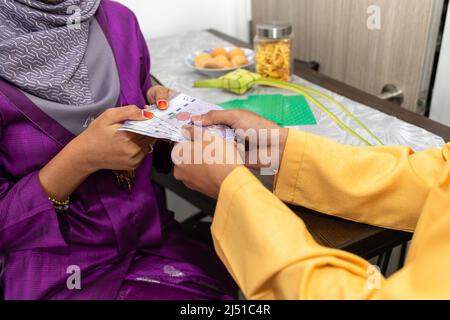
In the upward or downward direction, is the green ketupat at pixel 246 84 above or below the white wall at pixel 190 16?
below

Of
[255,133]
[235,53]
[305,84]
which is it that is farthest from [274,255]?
[235,53]

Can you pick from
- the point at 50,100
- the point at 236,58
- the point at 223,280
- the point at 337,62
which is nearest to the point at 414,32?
the point at 337,62

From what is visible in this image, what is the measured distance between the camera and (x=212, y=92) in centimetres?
117

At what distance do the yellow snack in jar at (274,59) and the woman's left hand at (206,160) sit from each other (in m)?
0.53

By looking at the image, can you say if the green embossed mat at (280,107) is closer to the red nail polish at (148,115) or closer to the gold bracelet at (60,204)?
the red nail polish at (148,115)

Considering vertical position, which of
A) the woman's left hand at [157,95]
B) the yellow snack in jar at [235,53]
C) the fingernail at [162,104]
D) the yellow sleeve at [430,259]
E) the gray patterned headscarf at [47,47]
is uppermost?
the gray patterned headscarf at [47,47]

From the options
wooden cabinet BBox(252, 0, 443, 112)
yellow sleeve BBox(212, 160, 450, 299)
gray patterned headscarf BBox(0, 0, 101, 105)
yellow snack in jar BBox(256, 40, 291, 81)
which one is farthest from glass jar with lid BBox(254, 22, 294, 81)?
yellow sleeve BBox(212, 160, 450, 299)

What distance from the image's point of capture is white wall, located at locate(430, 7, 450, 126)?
1.12m

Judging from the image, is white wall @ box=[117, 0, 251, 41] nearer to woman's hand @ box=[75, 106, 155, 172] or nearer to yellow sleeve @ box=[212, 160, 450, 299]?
woman's hand @ box=[75, 106, 155, 172]

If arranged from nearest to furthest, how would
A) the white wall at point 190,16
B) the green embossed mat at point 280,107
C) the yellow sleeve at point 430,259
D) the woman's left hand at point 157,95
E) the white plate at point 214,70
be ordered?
1. the yellow sleeve at point 430,259
2. the woman's left hand at point 157,95
3. the green embossed mat at point 280,107
4. the white plate at point 214,70
5. the white wall at point 190,16

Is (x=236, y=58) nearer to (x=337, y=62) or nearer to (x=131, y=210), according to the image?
(x=337, y=62)

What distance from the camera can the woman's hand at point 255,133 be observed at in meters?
0.77

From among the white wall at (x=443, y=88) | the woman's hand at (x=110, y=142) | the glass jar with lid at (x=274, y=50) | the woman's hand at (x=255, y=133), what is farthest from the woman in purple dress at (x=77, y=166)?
the white wall at (x=443, y=88)

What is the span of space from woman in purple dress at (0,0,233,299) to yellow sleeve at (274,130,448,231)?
11.2 inches
